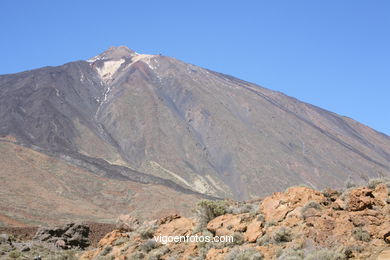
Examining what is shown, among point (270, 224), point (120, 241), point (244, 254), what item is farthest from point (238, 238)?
point (120, 241)

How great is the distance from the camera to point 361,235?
9469mm

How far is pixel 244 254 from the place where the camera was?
10375 millimetres

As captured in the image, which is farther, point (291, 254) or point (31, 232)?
point (31, 232)

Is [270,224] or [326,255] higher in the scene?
[270,224]

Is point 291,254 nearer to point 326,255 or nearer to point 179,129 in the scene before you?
point 326,255

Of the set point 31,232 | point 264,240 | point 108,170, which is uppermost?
point 108,170

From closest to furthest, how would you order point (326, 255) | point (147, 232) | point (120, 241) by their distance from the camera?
point (326, 255) < point (147, 232) < point (120, 241)

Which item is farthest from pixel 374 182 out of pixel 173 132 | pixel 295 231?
pixel 173 132

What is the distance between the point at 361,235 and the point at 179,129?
111 metres

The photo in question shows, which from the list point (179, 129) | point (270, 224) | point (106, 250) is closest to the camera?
point (270, 224)

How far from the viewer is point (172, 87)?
146 m

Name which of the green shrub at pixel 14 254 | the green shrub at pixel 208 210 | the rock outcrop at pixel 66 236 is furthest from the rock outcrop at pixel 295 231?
the rock outcrop at pixel 66 236

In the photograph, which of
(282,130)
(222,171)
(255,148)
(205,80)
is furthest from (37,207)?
(205,80)

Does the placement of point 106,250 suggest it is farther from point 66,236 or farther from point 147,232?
point 66,236
